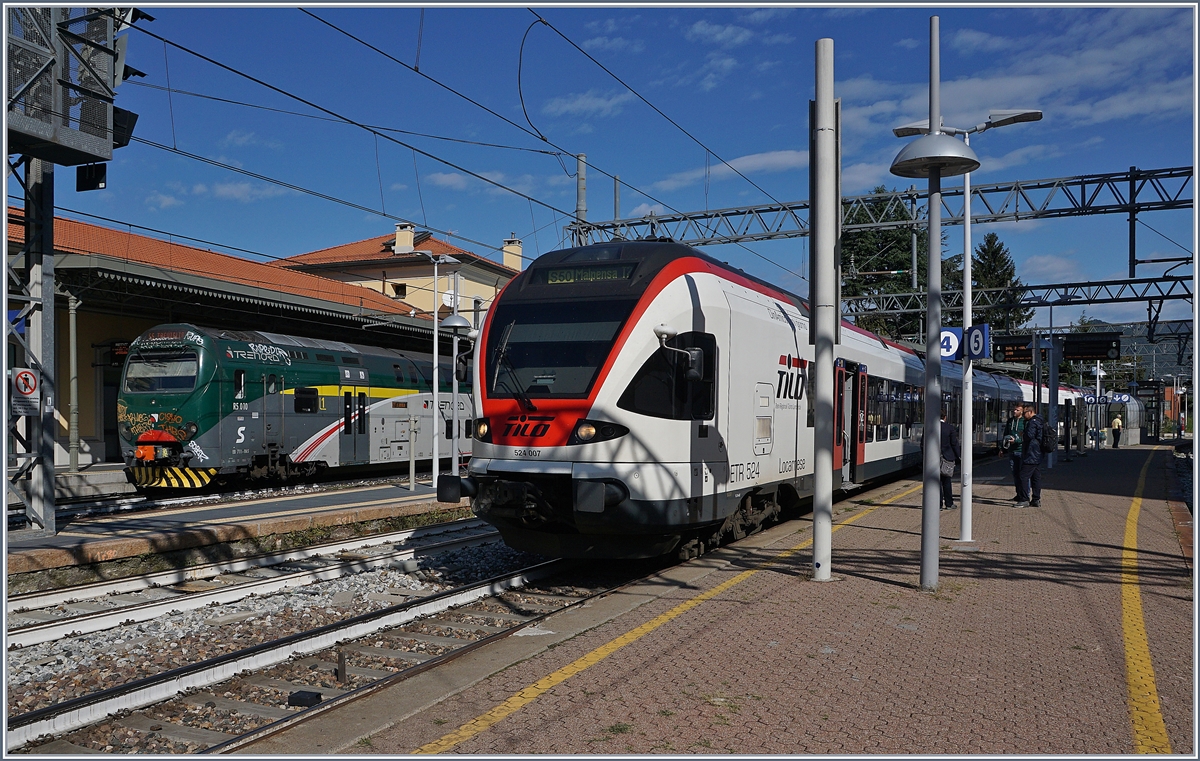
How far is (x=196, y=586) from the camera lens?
10.5 m

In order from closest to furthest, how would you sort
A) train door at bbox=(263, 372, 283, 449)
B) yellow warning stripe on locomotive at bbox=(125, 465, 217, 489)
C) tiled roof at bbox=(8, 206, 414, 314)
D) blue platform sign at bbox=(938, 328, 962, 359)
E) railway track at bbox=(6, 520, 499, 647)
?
1. railway track at bbox=(6, 520, 499, 647)
2. blue platform sign at bbox=(938, 328, 962, 359)
3. yellow warning stripe on locomotive at bbox=(125, 465, 217, 489)
4. train door at bbox=(263, 372, 283, 449)
5. tiled roof at bbox=(8, 206, 414, 314)

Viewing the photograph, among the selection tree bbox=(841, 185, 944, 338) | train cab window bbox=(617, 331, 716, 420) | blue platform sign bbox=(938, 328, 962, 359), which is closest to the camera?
train cab window bbox=(617, 331, 716, 420)

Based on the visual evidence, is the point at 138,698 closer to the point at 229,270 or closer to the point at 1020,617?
the point at 1020,617

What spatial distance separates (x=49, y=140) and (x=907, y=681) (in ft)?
35.7

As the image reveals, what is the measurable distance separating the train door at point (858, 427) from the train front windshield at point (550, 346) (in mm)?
7315

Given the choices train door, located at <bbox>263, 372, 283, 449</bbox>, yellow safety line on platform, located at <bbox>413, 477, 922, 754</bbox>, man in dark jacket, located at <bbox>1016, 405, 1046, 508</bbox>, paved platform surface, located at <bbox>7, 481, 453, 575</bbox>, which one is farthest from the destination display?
train door, located at <bbox>263, 372, 283, 449</bbox>

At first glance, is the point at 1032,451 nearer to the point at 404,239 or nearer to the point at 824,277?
the point at 824,277

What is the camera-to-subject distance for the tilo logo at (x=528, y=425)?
9281 mm

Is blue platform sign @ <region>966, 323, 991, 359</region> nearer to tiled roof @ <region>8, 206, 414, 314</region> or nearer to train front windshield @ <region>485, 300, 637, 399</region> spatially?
train front windshield @ <region>485, 300, 637, 399</region>

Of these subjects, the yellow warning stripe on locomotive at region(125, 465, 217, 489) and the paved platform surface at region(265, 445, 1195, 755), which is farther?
the yellow warning stripe on locomotive at region(125, 465, 217, 489)

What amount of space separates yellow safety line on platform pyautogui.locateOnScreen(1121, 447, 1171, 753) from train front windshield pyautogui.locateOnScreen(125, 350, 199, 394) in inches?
638

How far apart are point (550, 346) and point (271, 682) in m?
4.14

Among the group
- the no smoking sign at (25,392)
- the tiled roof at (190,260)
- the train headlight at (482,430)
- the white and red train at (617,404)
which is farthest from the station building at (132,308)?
the white and red train at (617,404)

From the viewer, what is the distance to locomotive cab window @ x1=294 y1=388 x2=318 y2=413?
832 inches
